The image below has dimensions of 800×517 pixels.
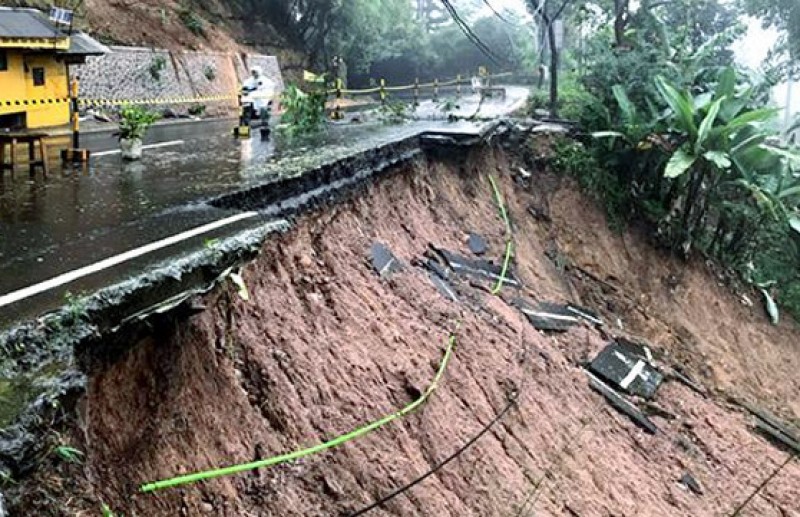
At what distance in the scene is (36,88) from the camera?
43.9 feet

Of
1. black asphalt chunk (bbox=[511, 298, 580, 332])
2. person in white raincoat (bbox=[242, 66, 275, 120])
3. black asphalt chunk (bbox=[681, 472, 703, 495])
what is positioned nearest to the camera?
black asphalt chunk (bbox=[681, 472, 703, 495])

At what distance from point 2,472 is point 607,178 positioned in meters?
13.2

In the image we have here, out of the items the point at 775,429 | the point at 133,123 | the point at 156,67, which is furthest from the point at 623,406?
the point at 156,67

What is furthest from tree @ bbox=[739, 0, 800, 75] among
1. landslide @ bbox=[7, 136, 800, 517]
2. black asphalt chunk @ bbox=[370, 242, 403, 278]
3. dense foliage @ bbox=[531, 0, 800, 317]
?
black asphalt chunk @ bbox=[370, 242, 403, 278]

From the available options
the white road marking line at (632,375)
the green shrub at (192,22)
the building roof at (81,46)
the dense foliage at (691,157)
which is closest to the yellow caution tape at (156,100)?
the building roof at (81,46)

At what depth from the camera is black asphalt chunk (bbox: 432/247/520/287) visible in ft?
33.4

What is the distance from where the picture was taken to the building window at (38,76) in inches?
521

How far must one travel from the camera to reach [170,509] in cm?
413

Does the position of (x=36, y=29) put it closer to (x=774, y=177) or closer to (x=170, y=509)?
(x=170, y=509)

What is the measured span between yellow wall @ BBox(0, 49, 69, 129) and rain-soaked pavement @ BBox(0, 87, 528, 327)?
4.85 feet

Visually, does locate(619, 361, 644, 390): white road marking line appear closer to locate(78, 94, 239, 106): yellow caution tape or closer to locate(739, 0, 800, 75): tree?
locate(78, 94, 239, 106): yellow caution tape

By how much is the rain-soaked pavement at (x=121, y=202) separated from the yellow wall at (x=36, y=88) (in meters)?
1.48

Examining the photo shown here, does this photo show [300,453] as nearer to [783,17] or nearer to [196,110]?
[196,110]

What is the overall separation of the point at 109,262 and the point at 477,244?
7.25 metres
